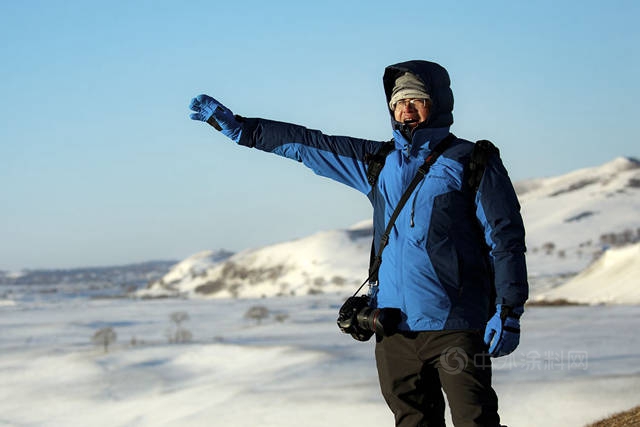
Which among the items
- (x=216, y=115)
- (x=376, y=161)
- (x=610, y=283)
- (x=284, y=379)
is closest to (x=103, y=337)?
(x=284, y=379)

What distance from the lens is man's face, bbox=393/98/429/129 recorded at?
434cm

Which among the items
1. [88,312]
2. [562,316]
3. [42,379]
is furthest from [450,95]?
[88,312]

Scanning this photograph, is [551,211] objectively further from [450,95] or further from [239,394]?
[450,95]

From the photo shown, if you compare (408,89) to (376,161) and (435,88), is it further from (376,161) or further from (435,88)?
(376,161)

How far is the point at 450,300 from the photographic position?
13.4 feet

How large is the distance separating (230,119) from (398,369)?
71.2 inches

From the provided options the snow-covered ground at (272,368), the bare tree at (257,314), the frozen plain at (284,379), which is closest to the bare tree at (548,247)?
the snow-covered ground at (272,368)

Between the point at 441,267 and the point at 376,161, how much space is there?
742mm

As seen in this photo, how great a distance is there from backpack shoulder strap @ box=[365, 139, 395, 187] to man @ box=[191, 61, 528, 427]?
33 millimetres

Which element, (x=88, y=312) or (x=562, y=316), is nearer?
(x=562, y=316)

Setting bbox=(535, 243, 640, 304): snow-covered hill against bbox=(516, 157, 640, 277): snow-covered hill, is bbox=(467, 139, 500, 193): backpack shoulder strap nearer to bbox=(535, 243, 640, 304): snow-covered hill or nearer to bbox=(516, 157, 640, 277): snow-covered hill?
bbox=(535, 243, 640, 304): snow-covered hill

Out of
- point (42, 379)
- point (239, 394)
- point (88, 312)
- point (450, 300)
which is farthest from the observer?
point (88, 312)

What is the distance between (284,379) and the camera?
21.9 meters

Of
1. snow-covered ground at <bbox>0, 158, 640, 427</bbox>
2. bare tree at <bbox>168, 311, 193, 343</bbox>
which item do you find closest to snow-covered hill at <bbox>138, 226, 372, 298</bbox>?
bare tree at <bbox>168, 311, 193, 343</bbox>
